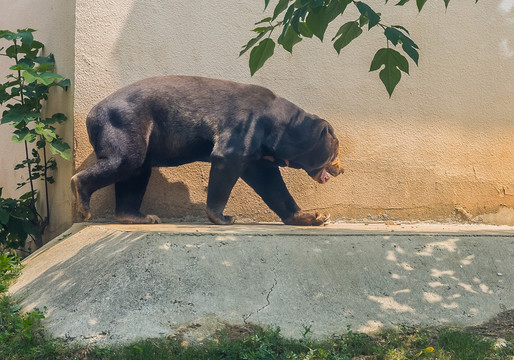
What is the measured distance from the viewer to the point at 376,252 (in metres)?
5.24

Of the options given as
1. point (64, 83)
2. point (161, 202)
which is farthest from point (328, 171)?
point (64, 83)

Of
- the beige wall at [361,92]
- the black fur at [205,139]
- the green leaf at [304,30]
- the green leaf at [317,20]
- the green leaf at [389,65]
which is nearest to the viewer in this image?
the green leaf at [317,20]

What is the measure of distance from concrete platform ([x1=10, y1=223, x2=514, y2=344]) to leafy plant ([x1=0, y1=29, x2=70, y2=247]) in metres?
1.06

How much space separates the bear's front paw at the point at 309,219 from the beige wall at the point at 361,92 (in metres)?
0.52

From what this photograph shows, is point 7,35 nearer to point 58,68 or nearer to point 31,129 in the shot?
point 58,68

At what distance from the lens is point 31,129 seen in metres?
6.54

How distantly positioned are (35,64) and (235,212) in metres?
2.50

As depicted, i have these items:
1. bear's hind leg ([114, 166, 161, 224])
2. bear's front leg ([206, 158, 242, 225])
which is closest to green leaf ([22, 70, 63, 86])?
bear's hind leg ([114, 166, 161, 224])

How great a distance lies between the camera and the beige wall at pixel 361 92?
660 cm

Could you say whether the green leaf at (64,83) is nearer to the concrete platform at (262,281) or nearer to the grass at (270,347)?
the concrete platform at (262,281)

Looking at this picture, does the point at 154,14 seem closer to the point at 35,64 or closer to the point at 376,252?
the point at 35,64

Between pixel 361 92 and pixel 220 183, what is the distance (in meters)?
2.14

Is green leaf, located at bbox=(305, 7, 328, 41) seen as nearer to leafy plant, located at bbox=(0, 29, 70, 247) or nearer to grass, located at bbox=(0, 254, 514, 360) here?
grass, located at bbox=(0, 254, 514, 360)

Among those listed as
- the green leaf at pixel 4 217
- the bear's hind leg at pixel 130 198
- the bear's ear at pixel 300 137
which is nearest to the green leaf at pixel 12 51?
the green leaf at pixel 4 217
